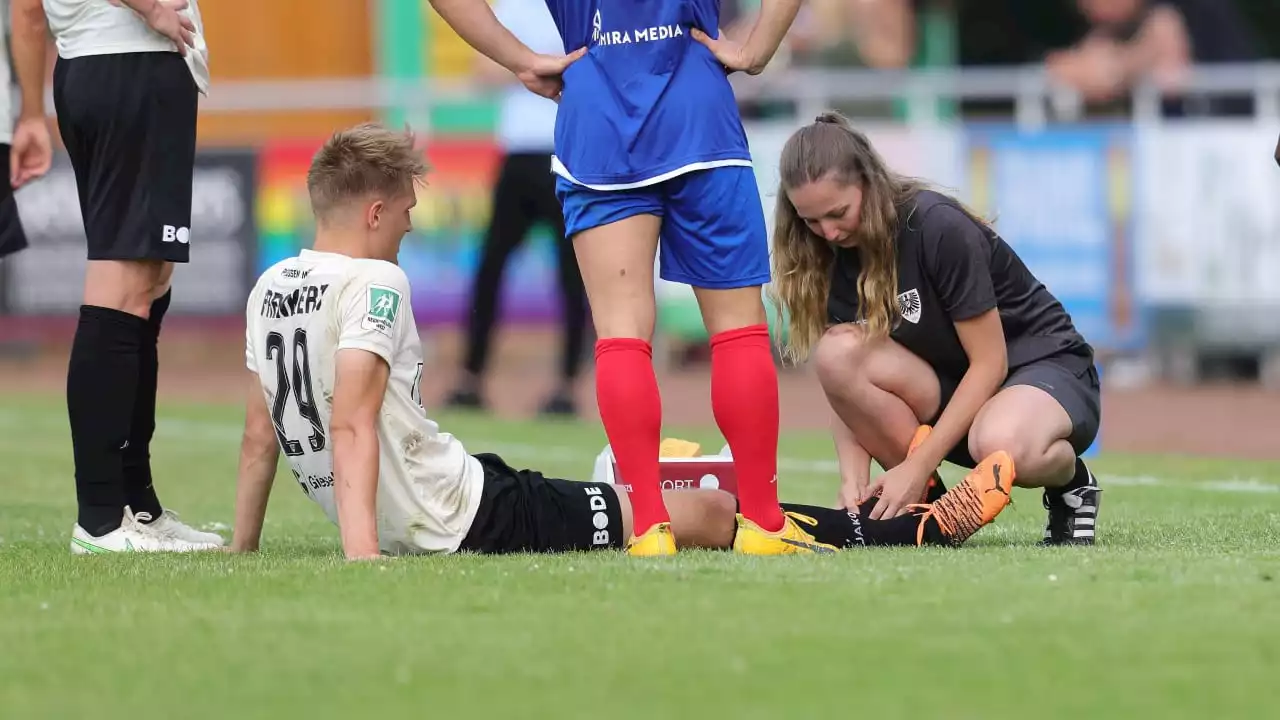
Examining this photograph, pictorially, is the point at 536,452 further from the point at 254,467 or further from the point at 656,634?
the point at 656,634

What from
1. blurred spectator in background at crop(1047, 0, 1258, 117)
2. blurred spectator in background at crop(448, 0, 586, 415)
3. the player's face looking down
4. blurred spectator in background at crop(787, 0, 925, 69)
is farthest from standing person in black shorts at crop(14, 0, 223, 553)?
blurred spectator in background at crop(787, 0, 925, 69)

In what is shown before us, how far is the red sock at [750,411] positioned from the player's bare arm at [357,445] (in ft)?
2.74

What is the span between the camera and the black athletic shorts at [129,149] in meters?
5.05

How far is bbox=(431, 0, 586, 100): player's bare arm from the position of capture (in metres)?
4.79

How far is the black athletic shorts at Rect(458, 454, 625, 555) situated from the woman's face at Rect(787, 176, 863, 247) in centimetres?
84

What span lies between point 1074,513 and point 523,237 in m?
6.16

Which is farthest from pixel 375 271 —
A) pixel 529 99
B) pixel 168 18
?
pixel 529 99

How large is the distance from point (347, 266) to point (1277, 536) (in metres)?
2.46

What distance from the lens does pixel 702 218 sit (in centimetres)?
464

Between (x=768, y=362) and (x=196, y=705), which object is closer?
(x=196, y=705)

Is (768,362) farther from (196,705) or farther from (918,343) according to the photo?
(196,705)

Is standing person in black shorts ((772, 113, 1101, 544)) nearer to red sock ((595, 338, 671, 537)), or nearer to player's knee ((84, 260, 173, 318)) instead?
red sock ((595, 338, 671, 537))

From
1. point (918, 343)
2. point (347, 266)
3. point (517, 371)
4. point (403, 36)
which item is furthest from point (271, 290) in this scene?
point (403, 36)

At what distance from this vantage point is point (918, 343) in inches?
203
